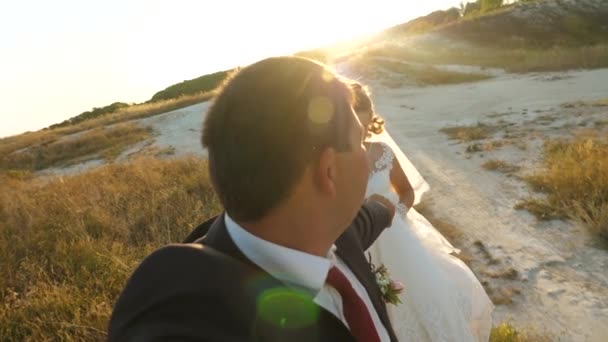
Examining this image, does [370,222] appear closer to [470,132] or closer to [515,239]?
[515,239]

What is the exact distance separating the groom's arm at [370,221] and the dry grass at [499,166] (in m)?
5.58

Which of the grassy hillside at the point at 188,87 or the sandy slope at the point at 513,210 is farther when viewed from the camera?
the grassy hillside at the point at 188,87

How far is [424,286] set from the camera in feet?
9.84

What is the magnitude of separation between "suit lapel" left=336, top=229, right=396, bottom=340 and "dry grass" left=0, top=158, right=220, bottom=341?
2200 millimetres

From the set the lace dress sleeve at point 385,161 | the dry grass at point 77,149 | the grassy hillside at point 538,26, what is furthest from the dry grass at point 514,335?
the grassy hillside at point 538,26

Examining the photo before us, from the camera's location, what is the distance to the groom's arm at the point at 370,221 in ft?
6.39

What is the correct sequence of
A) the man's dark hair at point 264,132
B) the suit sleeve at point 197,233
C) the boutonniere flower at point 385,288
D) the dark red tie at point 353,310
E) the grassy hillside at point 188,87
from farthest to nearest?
the grassy hillside at point 188,87 < the boutonniere flower at point 385,288 < the suit sleeve at point 197,233 < the dark red tie at point 353,310 < the man's dark hair at point 264,132

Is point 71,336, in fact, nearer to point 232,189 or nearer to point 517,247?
point 232,189

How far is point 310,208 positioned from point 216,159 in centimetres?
28

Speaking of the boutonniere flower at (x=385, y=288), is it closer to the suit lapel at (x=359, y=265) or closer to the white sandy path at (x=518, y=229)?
the suit lapel at (x=359, y=265)

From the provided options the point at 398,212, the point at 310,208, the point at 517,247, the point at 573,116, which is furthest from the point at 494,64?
the point at 310,208

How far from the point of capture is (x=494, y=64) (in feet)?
83.3

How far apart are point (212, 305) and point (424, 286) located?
230cm

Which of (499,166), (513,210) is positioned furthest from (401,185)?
(499,166)
